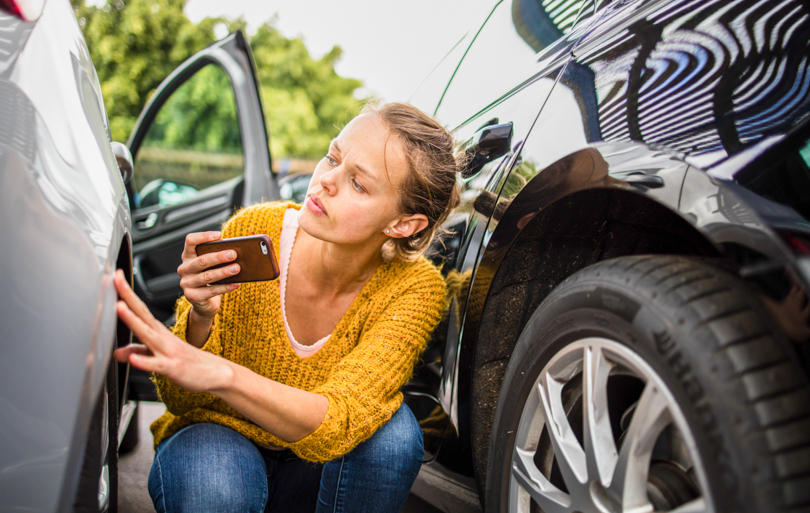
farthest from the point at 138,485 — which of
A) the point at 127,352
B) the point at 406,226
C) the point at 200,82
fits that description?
the point at 200,82

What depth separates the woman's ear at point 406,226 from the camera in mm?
1571

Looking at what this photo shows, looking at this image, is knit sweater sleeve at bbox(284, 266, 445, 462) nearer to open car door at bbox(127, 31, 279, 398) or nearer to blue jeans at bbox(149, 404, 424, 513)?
blue jeans at bbox(149, 404, 424, 513)

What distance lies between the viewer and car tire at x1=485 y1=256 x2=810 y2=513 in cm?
68

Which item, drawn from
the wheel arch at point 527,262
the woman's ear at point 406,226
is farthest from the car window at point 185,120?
the wheel arch at point 527,262

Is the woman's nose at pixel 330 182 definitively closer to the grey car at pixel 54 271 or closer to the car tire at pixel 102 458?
the grey car at pixel 54 271

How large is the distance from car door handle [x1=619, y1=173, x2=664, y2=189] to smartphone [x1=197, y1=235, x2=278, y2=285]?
710mm

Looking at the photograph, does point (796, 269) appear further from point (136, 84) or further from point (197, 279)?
point (136, 84)

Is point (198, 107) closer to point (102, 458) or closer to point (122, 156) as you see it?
point (122, 156)

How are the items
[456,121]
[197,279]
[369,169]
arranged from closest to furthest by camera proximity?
[197,279] → [369,169] → [456,121]

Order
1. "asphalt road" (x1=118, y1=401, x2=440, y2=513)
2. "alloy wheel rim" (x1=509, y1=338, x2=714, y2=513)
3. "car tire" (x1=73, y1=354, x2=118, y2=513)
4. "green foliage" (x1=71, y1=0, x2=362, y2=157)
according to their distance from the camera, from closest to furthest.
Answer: "alloy wheel rim" (x1=509, y1=338, x2=714, y2=513) < "car tire" (x1=73, y1=354, x2=118, y2=513) < "asphalt road" (x1=118, y1=401, x2=440, y2=513) < "green foliage" (x1=71, y1=0, x2=362, y2=157)

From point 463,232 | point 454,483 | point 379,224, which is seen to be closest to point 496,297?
point 463,232

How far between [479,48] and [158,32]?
14.3m

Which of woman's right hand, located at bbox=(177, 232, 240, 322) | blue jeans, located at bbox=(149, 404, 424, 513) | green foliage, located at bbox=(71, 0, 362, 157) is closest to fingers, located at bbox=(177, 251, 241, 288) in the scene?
woman's right hand, located at bbox=(177, 232, 240, 322)

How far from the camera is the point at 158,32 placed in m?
13.8
